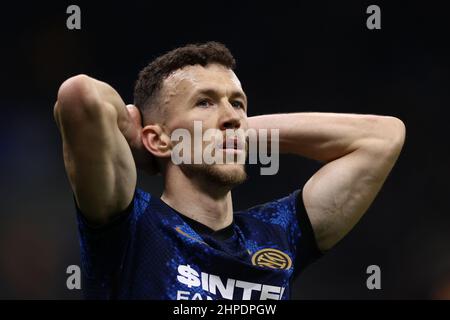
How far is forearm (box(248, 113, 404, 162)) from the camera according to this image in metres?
2.77

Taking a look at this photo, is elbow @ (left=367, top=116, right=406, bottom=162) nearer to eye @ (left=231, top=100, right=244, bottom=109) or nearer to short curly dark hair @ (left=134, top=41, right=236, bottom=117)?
eye @ (left=231, top=100, right=244, bottom=109)

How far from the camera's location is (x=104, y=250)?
209cm

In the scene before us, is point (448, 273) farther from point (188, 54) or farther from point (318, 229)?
point (188, 54)

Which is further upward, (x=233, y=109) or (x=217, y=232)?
(x=233, y=109)

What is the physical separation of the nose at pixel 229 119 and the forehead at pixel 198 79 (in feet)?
0.36

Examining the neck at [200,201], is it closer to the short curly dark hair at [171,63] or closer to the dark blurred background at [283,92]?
the short curly dark hair at [171,63]

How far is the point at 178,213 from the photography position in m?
2.44

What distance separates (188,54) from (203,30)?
2.80 m

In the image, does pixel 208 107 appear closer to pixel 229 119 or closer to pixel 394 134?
pixel 229 119

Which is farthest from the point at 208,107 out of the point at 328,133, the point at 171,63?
the point at 328,133

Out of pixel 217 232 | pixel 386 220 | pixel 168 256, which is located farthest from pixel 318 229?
pixel 386 220

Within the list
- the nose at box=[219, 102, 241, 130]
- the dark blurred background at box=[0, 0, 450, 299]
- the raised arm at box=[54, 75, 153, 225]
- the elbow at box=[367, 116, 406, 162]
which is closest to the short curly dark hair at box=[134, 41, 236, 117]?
the nose at box=[219, 102, 241, 130]

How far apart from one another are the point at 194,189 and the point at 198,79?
1.37 feet

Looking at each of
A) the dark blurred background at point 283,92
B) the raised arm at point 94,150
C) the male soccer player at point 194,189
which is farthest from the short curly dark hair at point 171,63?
the dark blurred background at point 283,92
